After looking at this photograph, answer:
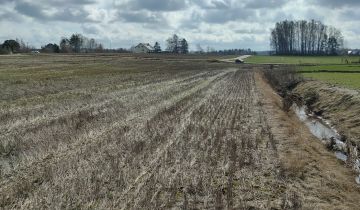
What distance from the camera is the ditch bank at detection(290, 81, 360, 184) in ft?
61.0

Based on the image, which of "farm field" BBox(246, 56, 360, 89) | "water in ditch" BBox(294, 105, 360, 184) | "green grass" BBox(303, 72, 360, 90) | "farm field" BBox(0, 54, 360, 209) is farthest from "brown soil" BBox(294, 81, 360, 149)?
"farm field" BBox(246, 56, 360, 89)

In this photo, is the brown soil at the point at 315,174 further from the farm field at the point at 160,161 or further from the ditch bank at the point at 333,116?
the ditch bank at the point at 333,116

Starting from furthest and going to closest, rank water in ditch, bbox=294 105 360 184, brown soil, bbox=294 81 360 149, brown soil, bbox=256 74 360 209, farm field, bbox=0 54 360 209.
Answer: brown soil, bbox=294 81 360 149, water in ditch, bbox=294 105 360 184, brown soil, bbox=256 74 360 209, farm field, bbox=0 54 360 209

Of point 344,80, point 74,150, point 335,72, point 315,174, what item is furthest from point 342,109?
point 335,72

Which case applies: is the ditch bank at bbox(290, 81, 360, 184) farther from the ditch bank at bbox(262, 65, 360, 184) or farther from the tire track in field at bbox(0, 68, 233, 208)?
the tire track in field at bbox(0, 68, 233, 208)

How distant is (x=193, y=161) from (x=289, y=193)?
3.48m

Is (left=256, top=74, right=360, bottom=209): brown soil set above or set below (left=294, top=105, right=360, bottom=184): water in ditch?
above

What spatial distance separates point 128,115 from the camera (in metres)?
23.5

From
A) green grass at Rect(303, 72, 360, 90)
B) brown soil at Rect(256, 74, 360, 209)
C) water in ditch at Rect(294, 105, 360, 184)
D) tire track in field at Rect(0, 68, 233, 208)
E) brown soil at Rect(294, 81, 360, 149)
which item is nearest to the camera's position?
brown soil at Rect(256, 74, 360, 209)

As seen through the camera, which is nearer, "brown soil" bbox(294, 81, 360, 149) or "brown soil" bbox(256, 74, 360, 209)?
"brown soil" bbox(256, 74, 360, 209)

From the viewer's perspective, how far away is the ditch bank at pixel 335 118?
18.6 metres

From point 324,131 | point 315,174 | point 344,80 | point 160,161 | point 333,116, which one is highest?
point 160,161

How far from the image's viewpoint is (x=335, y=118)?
91.4 feet

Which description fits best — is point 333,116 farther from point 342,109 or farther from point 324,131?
point 324,131
